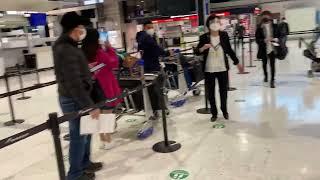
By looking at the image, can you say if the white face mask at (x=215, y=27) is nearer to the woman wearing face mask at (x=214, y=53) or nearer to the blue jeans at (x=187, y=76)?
the woman wearing face mask at (x=214, y=53)

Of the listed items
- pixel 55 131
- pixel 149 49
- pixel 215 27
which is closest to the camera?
pixel 55 131

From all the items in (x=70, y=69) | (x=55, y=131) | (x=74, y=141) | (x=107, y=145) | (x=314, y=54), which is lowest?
(x=107, y=145)

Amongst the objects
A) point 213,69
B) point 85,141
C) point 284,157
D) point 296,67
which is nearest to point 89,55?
point 85,141

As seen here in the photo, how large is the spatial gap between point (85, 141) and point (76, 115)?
0.59 metres

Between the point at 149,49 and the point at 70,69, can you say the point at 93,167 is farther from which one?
the point at 149,49

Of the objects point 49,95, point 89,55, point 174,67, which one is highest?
point 89,55

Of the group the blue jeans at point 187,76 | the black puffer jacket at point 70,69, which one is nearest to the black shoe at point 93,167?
the black puffer jacket at point 70,69

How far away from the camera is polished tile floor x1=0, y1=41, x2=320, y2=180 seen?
3119 mm

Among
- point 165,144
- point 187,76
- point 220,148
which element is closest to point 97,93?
point 165,144

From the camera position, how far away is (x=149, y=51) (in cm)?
481

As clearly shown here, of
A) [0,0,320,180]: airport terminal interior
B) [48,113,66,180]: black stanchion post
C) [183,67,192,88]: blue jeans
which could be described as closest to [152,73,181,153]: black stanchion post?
[0,0,320,180]: airport terminal interior

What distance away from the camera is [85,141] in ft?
9.84

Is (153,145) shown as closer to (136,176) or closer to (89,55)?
(136,176)

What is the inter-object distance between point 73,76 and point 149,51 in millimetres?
2342
